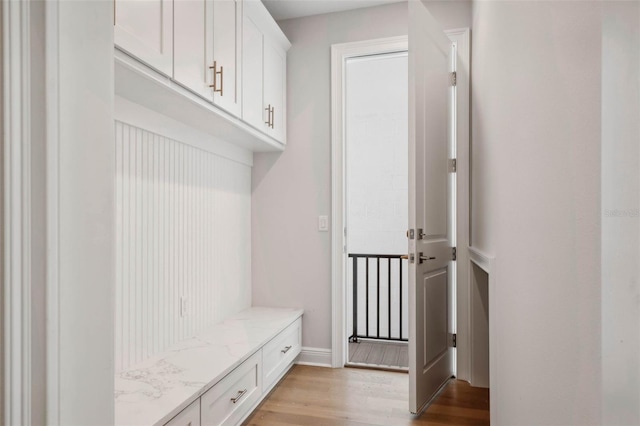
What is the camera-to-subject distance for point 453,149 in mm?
2682

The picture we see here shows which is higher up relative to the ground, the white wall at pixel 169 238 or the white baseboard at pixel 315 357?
the white wall at pixel 169 238

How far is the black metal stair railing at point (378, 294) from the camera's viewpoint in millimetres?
3762

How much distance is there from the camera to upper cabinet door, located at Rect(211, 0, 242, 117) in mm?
1940

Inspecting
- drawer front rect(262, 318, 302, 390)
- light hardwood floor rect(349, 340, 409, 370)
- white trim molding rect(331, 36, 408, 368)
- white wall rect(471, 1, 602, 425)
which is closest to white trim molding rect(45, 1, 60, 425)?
white wall rect(471, 1, 602, 425)

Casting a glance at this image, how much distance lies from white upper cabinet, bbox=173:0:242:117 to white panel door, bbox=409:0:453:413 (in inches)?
37.5

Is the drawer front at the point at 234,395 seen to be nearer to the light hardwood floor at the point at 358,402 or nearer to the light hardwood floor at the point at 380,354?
the light hardwood floor at the point at 358,402

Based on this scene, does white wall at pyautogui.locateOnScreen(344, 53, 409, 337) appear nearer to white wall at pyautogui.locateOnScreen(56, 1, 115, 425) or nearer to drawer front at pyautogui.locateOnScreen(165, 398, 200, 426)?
drawer front at pyautogui.locateOnScreen(165, 398, 200, 426)

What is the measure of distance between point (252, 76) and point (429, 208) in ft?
4.32

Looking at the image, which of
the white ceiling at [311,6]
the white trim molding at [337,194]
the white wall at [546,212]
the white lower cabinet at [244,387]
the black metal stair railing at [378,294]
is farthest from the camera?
the black metal stair railing at [378,294]

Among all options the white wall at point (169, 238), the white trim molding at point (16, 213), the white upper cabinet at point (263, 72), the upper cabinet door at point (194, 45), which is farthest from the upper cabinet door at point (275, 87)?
the white trim molding at point (16, 213)

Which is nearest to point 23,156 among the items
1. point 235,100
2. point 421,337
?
point 235,100

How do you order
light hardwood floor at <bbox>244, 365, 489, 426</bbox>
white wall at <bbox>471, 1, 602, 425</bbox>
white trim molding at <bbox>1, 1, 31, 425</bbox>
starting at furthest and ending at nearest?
light hardwood floor at <bbox>244, 365, 489, 426</bbox> < white wall at <bbox>471, 1, 602, 425</bbox> < white trim molding at <bbox>1, 1, 31, 425</bbox>

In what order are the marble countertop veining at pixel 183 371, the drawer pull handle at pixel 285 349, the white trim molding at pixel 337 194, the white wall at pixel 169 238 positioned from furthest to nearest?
the white trim molding at pixel 337 194, the drawer pull handle at pixel 285 349, the white wall at pixel 169 238, the marble countertop veining at pixel 183 371

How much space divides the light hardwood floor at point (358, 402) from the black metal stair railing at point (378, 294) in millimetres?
1018
